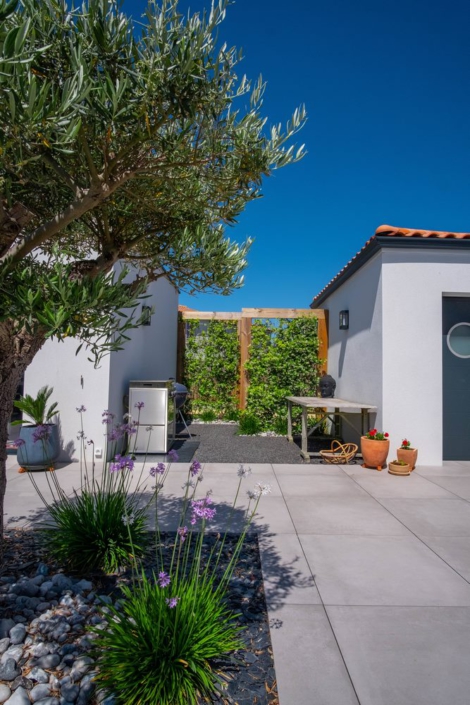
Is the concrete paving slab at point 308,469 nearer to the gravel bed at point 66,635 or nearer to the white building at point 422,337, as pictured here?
the white building at point 422,337

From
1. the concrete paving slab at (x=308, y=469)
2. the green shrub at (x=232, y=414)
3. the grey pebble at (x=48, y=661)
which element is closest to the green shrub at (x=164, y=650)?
the grey pebble at (x=48, y=661)

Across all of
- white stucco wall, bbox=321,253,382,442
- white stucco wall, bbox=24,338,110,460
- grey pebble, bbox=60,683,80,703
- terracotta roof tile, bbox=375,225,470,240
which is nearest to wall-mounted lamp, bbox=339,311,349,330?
white stucco wall, bbox=321,253,382,442

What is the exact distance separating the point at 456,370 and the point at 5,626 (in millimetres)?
6674

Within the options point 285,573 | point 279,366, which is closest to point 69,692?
point 285,573

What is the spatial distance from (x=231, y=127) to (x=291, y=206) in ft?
26.1

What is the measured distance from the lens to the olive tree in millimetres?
1565

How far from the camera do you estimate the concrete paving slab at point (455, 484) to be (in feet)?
16.3

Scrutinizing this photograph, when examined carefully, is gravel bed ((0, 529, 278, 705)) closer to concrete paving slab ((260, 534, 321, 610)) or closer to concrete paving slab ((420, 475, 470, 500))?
concrete paving slab ((260, 534, 321, 610))

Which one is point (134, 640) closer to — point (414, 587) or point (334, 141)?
point (414, 587)

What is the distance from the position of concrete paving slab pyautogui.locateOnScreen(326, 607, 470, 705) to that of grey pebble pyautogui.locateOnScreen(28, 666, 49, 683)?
1347 mm

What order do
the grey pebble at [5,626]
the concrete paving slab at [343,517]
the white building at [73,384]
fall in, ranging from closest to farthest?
the grey pebble at [5,626] → the concrete paving slab at [343,517] → the white building at [73,384]

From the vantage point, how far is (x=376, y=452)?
19.8 ft

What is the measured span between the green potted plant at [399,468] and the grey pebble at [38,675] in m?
5.09

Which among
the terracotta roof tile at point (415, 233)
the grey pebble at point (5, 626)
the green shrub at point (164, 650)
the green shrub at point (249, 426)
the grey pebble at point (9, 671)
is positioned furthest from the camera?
the green shrub at point (249, 426)
